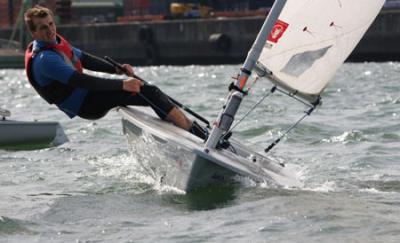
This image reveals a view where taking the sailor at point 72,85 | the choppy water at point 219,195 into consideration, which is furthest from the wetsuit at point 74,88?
the choppy water at point 219,195

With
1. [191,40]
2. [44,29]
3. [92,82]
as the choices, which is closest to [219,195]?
[92,82]

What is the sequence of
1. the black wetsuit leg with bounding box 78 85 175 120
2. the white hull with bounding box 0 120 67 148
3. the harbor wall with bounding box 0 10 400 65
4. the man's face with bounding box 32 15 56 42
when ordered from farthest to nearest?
the harbor wall with bounding box 0 10 400 65
the white hull with bounding box 0 120 67 148
the black wetsuit leg with bounding box 78 85 175 120
the man's face with bounding box 32 15 56 42

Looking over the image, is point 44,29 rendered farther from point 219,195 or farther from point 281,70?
point 281,70

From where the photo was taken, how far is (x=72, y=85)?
7992 millimetres

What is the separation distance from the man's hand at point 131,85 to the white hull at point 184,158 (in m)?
0.31

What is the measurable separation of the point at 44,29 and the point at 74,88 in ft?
1.59

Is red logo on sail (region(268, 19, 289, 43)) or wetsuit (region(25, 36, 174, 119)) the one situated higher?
red logo on sail (region(268, 19, 289, 43))

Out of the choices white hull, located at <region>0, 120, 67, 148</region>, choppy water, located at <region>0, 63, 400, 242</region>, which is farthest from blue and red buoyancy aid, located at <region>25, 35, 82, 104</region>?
white hull, located at <region>0, 120, 67, 148</region>

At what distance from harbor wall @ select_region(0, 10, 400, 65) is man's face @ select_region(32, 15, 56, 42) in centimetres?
2902

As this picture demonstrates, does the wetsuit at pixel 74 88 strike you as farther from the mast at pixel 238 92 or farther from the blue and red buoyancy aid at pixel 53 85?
the mast at pixel 238 92

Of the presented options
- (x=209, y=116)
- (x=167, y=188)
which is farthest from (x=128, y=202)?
(x=209, y=116)

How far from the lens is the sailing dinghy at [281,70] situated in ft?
26.7

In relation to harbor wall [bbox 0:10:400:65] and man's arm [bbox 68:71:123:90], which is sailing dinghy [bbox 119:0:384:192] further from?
harbor wall [bbox 0:10:400:65]

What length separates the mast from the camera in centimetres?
804
